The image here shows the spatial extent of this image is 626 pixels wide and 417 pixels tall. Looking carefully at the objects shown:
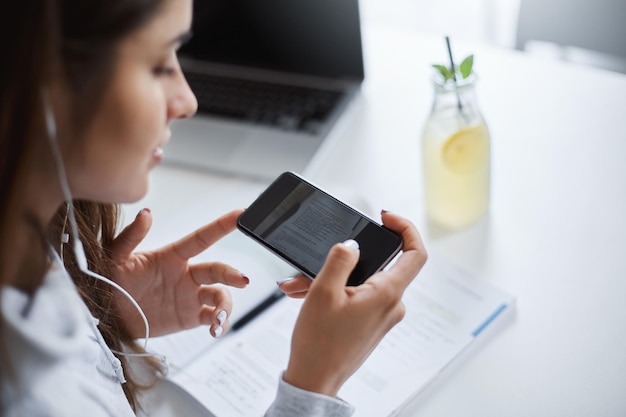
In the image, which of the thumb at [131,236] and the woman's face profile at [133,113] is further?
the thumb at [131,236]

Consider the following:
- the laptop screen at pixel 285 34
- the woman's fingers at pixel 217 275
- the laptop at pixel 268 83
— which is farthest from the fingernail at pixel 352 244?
the laptop screen at pixel 285 34

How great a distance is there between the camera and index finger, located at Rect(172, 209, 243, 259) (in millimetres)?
830

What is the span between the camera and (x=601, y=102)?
43.9 inches

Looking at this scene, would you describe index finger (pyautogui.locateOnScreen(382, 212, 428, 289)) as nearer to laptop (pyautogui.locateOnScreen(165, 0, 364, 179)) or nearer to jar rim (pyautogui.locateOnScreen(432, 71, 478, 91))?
jar rim (pyautogui.locateOnScreen(432, 71, 478, 91))

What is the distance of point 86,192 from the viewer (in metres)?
0.63

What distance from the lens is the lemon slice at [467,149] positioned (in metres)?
0.88

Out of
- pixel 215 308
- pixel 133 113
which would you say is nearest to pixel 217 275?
pixel 215 308

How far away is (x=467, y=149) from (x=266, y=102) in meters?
0.41

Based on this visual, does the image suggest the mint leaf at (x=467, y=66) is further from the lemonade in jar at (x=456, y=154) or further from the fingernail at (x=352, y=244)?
the fingernail at (x=352, y=244)

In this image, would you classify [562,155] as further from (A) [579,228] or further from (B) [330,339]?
(B) [330,339]

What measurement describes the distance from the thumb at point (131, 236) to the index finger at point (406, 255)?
269 millimetres

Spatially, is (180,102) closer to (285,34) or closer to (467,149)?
(467,149)

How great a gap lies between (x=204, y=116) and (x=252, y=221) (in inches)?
17.9

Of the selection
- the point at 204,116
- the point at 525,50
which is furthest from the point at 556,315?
the point at 525,50
